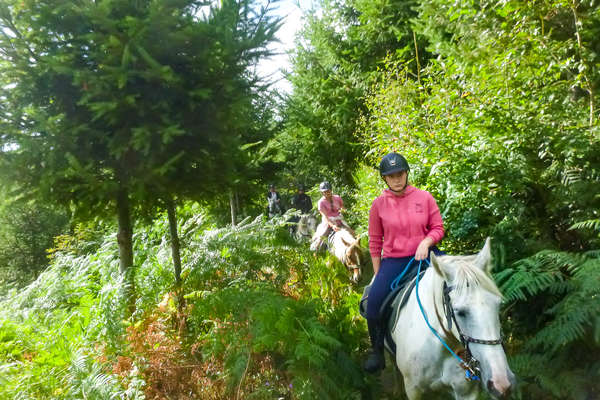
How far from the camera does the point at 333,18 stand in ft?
48.5

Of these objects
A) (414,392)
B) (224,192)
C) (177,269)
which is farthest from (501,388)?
(177,269)

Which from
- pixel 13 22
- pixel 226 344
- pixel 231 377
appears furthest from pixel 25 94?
pixel 231 377

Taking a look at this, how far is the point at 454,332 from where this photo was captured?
2336 millimetres

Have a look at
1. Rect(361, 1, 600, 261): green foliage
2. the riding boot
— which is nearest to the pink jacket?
the riding boot

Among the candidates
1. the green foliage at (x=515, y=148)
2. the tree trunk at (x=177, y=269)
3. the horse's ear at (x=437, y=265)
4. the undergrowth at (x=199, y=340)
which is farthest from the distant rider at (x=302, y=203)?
the horse's ear at (x=437, y=265)

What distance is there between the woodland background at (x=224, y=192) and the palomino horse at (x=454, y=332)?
736mm

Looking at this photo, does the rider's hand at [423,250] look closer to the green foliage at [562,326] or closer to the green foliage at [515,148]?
the green foliage at [562,326]

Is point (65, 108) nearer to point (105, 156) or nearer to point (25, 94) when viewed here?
point (25, 94)

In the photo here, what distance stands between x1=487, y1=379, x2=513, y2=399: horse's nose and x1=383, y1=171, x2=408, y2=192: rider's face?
1.85 m

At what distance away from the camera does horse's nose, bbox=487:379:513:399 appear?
1867 millimetres

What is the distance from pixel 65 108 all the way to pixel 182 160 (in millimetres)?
1267

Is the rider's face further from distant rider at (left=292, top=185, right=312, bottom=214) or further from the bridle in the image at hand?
distant rider at (left=292, top=185, right=312, bottom=214)

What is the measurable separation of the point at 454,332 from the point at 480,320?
0.38 meters

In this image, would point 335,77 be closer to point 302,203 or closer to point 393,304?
point 302,203
